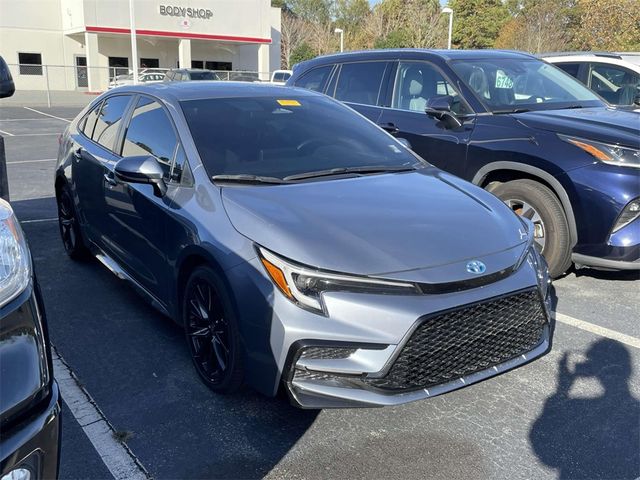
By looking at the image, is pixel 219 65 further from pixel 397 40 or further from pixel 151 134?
pixel 151 134

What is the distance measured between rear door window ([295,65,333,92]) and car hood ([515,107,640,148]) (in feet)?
8.58

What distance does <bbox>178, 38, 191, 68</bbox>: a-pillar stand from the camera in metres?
37.2

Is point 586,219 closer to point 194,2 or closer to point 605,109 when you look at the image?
point 605,109

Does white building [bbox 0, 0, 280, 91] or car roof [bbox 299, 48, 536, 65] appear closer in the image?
car roof [bbox 299, 48, 536, 65]

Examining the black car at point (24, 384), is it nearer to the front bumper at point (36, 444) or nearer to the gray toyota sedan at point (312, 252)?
the front bumper at point (36, 444)

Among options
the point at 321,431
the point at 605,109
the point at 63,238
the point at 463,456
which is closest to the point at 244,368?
the point at 321,431

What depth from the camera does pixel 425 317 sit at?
102 inches

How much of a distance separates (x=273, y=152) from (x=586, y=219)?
2395 mm

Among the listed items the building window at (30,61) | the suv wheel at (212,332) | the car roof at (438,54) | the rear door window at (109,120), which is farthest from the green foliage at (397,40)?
the suv wheel at (212,332)

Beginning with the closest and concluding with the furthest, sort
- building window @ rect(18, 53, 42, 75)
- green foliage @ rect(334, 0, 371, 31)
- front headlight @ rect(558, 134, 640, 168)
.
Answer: front headlight @ rect(558, 134, 640, 168)
building window @ rect(18, 53, 42, 75)
green foliage @ rect(334, 0, 371, 31)

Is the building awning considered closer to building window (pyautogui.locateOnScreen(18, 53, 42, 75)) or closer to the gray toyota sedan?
building window (pyautogui.locateOnScreen(18, 53, 42, 75))

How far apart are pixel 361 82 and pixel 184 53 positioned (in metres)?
33.6

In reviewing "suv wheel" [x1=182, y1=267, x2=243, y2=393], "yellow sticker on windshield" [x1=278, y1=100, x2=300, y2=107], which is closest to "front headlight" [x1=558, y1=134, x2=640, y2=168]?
"yellow sticker on windshield" [x1=278, y1=100, x2=300, y2=107]

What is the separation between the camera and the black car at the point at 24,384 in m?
1.66
